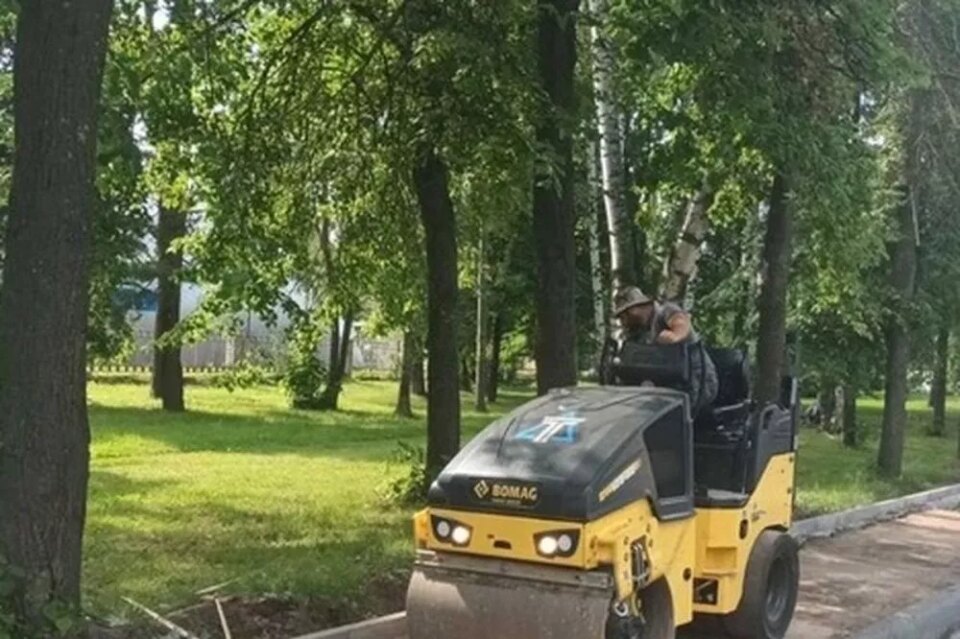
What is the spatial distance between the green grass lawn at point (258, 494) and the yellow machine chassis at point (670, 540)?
2.39 meters

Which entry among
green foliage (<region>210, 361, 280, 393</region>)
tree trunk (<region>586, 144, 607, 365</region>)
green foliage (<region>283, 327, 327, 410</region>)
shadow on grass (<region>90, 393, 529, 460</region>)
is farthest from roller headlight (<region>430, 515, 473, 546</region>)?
shadow on grass (<region>90, 393, 529, 460</region>)

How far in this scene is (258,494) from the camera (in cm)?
1337

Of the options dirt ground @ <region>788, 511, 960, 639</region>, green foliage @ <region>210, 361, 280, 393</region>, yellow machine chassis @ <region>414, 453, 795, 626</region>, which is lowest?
dirt ground @ <region>788, 511, 960, 639</region>

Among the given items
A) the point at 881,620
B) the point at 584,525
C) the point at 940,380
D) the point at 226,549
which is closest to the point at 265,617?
the point at 226,549

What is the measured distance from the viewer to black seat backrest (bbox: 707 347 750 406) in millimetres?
7918

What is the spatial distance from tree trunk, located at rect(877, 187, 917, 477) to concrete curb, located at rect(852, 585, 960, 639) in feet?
29.4

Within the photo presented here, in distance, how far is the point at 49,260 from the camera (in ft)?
17.6

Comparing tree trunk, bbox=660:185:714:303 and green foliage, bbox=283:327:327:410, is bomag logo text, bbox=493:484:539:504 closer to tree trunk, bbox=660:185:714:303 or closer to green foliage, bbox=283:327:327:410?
tree trunk, bbox=660:185:714:303

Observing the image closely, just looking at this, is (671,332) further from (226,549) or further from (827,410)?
(827,410)

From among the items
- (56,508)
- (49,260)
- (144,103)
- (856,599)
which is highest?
(144,103)

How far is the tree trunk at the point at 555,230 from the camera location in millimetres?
10391

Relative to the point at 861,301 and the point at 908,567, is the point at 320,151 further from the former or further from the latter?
the point at 861,301

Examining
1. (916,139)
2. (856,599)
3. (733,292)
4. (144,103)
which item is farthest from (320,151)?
(733,292)

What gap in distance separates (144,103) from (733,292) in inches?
574
